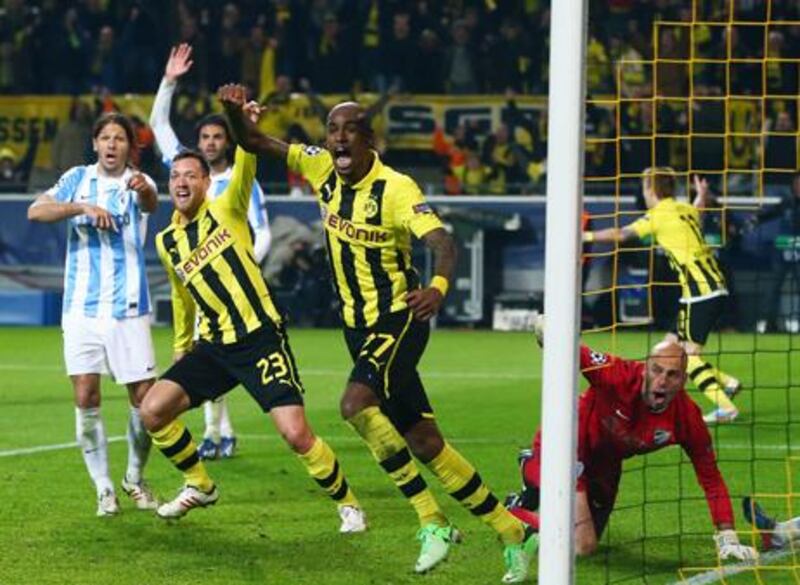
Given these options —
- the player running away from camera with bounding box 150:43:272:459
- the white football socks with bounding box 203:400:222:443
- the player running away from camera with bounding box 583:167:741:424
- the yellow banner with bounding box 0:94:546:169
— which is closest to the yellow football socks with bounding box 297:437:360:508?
the player running away from camera with bounding box 150:43:272:459

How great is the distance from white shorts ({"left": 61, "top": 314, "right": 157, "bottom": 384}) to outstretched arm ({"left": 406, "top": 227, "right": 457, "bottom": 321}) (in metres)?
2.44

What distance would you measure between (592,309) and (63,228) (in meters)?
7.62

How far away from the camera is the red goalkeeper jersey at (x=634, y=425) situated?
9.50 m

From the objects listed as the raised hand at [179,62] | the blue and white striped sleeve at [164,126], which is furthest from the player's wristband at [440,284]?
the blue and white striped sleeve at [164,126]

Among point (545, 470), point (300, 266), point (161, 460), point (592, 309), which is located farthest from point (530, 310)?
point (545, 470)

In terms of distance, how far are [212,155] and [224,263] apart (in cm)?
300

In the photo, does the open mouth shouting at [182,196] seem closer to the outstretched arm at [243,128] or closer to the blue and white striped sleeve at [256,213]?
the outstretched arm at [243,128]

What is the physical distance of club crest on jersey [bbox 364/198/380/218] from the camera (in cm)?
953

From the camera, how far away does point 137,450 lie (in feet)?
36.9

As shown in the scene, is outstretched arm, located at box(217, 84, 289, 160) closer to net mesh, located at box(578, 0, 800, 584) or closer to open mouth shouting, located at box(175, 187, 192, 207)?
open mouth shouting, located at box(175, 187, 192, 207)

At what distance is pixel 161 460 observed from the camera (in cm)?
1358

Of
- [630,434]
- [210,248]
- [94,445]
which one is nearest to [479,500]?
[630,434]

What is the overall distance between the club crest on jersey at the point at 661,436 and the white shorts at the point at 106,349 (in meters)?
3.11

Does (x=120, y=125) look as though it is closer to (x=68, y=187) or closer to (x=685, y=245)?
(x=68, y=187)
